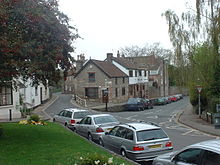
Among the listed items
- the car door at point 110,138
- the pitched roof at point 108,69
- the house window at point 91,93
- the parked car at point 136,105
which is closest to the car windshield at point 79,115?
the car door at point 110,138

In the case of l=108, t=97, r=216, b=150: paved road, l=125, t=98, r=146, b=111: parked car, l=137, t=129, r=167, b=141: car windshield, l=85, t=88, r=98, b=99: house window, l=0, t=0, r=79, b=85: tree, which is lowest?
l=108, t=97, r=216, b=150: paved road

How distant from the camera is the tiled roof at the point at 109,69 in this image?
51144 millimetres

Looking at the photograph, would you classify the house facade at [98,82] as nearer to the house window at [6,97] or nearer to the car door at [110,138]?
the house window at [6,97]

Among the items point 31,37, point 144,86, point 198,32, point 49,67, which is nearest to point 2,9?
point 31,37

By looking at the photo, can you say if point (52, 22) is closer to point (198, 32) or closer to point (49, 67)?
point (49, 67)

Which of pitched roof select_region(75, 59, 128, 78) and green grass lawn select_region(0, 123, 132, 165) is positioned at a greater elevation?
pitched roof select_region(75, 59, 128, 78)

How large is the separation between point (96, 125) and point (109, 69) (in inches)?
1475

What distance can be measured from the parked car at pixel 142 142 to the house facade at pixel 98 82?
36924 mm

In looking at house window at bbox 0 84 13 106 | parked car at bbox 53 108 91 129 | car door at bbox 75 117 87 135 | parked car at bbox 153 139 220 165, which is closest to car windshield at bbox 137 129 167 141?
parked car at bbox 153 139 220 165

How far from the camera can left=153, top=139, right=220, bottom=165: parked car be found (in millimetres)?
6967

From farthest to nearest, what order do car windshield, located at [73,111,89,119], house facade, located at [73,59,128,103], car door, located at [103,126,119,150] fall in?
1. house facade, located at [73,59,128,103]
2. car windshield, located at [73,111,89,119]
3. car door, located at [103,126,119,150]

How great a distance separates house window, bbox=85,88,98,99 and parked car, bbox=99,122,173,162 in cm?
3930

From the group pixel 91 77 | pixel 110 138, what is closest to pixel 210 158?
pixel 110 138

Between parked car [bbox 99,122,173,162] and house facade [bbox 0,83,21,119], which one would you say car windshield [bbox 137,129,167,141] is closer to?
parked car [bbox 99,122,173,162]
